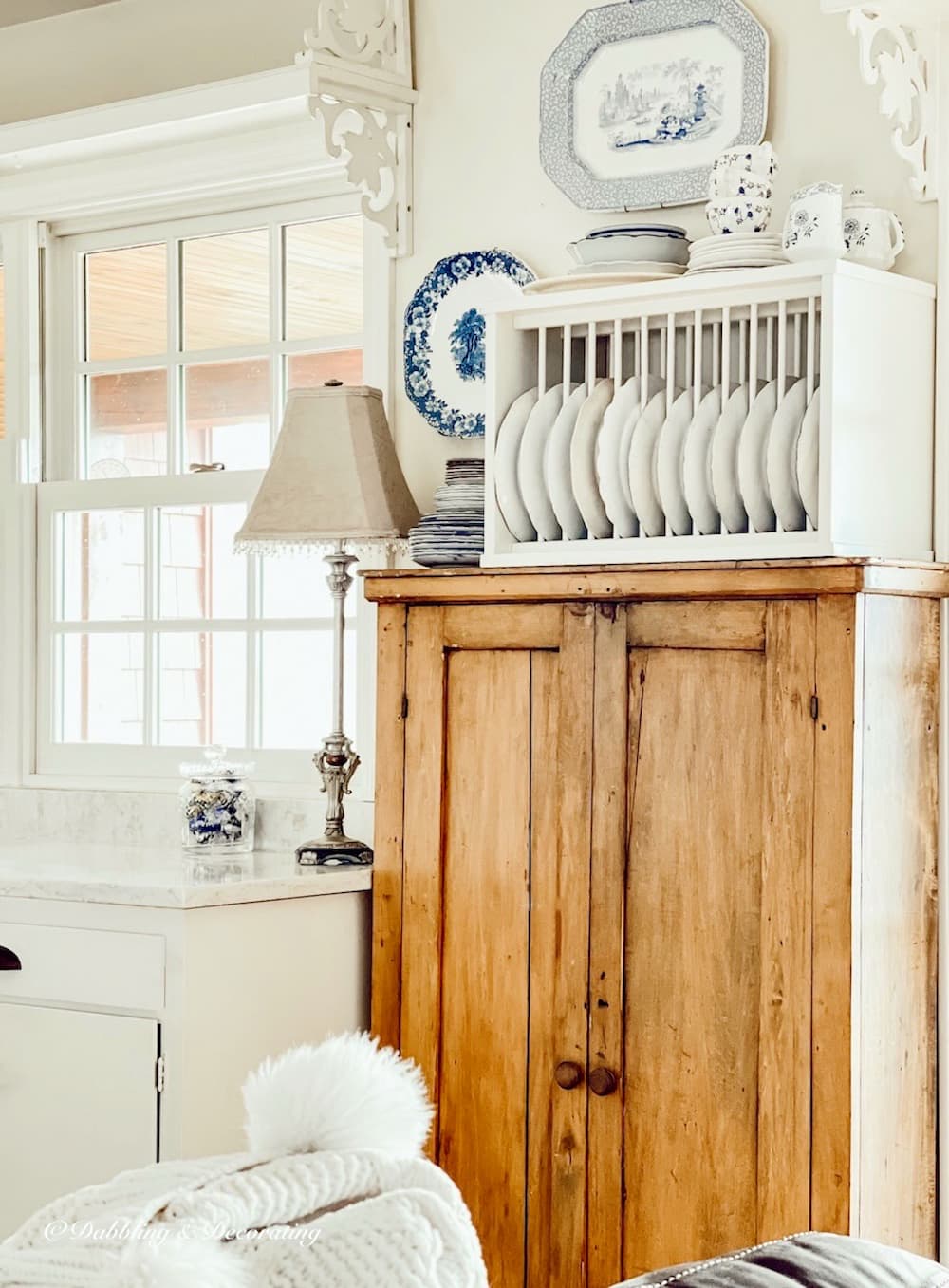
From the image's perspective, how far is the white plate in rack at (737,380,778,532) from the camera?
2.29 metres

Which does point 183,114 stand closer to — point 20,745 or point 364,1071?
point 20,745

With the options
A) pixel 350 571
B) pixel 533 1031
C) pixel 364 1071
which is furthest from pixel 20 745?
pixel 364 1071

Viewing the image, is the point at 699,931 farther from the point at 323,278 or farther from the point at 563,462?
the point at 323,278

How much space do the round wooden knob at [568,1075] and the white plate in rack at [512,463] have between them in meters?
0.82

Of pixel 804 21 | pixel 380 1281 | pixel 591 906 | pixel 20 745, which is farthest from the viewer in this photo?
pixel 20 745

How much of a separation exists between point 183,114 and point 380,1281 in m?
2.88

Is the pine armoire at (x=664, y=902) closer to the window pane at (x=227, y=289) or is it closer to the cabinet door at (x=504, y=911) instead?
the cabinet door at (x=504, y=911)

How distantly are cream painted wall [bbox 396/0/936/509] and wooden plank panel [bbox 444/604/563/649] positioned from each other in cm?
48

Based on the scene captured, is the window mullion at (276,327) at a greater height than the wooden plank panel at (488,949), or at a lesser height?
greater

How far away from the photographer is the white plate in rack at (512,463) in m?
2.54

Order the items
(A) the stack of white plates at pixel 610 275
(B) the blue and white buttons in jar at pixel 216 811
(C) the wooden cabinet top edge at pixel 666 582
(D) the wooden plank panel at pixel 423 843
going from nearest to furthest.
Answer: (C) the wooden cabinet top edge at pixel 666 582, (A) the stack of white plates at pixel 610 275, (D) the wooden plank panel at pixel 423 843, (B) the blue and white buttons in jar at pixel 216 811

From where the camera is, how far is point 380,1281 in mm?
756

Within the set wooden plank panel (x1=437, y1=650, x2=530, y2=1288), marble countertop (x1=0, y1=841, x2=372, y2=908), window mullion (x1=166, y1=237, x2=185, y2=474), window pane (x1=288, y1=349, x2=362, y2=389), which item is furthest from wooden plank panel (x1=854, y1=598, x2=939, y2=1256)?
window mullion (x1=166, y1=237, x2=185, y2=474)

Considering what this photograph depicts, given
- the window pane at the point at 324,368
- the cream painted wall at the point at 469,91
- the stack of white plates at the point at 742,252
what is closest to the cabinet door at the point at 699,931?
the stack of white plates at the point at 742,252
